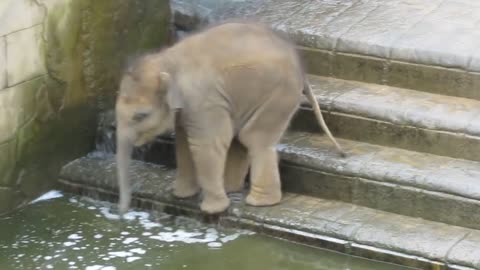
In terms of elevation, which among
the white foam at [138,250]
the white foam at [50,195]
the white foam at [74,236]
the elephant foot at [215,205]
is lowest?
the white foam at [138,250]

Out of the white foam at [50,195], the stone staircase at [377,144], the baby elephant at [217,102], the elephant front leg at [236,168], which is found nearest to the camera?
the baby elephant at [217,102]

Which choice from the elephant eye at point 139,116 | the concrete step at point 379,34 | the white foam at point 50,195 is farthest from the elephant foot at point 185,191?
the concrete step at point 379,34

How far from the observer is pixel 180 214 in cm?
636

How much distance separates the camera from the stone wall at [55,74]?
6.36m

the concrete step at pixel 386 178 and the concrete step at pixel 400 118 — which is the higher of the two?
the concrete step at pixel 400 118

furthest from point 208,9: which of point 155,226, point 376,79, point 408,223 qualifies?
point 408,223

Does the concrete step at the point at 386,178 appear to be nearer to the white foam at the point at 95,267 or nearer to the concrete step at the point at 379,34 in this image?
the concrete step at the point at 379,34

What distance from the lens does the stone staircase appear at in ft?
19.1

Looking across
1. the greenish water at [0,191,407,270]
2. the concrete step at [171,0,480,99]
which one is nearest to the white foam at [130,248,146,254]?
the greenish water at [0,191,407,270]

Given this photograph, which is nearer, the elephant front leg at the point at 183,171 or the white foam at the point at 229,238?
the white foam at the point at 229,238

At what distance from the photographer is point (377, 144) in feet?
21.1

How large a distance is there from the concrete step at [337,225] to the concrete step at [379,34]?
3.32 ft

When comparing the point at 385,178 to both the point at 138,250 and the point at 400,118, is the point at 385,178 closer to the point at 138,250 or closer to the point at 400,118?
the point at 400,118

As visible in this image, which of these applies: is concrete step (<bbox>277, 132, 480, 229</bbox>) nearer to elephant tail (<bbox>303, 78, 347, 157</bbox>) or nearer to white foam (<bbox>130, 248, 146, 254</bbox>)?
elephant tail (<bbox>303, 78, 347, 157</bbox>)
